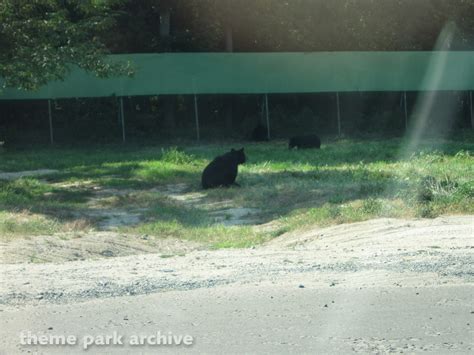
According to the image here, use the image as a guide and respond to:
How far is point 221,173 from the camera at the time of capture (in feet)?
64.7

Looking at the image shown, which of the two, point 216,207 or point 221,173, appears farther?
point 221,173

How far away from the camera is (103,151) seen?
3023 centimetres

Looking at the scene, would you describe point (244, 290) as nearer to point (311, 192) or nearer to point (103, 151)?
point (311, 192)

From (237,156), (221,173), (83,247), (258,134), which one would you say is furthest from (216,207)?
(258,134)

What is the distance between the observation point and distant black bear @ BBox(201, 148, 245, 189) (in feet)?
64.5

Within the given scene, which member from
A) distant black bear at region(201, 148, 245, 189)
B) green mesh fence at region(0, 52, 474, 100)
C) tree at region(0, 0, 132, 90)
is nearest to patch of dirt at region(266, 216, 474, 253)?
distant black bear at region(201, 148, 245, 189)

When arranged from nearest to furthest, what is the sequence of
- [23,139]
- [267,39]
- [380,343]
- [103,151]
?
[380,343], [103,151], [23,139], [267,39]

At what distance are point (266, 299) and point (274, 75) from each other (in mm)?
26684

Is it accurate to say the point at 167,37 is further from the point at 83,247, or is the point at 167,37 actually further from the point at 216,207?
the point at 83,247

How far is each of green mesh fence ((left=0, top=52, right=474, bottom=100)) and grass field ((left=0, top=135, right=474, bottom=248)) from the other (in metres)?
4.42

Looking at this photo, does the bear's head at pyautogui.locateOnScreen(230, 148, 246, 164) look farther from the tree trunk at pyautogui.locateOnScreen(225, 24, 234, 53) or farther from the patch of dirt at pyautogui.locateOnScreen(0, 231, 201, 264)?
the tree trunk at pyautogui.locateOnScreen(225, 24, 234, 53)

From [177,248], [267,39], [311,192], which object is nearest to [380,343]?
[177,248]

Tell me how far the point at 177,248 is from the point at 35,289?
14.9 feet

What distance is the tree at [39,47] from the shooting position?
65.6ft
